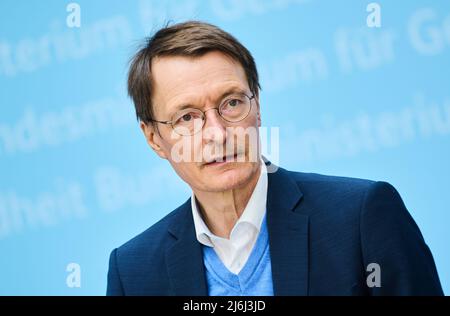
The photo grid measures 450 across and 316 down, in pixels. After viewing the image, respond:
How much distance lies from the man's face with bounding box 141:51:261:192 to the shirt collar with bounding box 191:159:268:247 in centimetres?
12

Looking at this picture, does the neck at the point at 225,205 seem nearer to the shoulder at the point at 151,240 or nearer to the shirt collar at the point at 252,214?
the shirt collar at the point at 252,214

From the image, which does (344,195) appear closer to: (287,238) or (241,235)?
(287,238)

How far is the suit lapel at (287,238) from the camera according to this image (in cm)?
232

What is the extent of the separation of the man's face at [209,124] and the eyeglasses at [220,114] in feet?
0.05

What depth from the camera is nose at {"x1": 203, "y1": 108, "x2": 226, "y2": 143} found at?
2.33m

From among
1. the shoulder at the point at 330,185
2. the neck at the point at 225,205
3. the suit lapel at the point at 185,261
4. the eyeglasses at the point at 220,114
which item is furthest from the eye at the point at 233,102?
the suit lapel at the point at 185,261

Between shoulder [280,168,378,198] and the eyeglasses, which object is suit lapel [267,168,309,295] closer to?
shoulder [280,168,378,198]

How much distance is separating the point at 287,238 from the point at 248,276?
0.19 meters

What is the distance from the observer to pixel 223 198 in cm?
248

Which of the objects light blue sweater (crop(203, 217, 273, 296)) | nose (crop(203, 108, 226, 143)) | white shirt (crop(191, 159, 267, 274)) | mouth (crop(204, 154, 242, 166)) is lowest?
light blue sweater (crop(203, 217, 273, 296))

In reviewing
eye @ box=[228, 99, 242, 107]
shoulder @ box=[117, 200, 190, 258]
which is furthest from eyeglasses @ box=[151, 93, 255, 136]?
shoulder @ box=[117, 200, 190, 258]

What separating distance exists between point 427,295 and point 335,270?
29cm

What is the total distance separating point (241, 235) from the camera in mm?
2490
